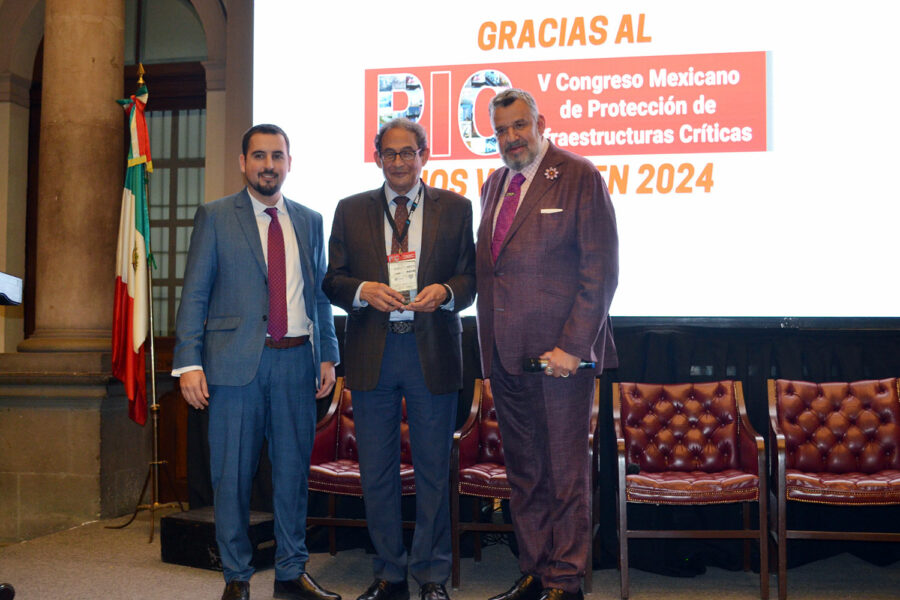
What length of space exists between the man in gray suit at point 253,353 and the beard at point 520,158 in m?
0.88

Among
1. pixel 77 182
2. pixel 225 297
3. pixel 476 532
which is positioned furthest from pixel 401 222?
pixel 77 182

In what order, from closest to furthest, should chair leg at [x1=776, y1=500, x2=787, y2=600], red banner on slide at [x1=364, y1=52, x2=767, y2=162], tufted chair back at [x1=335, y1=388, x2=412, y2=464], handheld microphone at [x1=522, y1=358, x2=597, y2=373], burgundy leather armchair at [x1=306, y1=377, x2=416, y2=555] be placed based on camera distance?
1. handheld microphone at [x1=522, y1=358, x2=597, y2=373]
2. chair leg at [x1=776, y1=500, x2=787, y2=600]
3. burgundy leather armchair at [x1=306, y1=377, x2=416, y2=555]
4. red banner on slide at [x1=364, y1=52, x2=767, y2=162]
5. tufted chair back at [x1=335, y1=388, x2=412, y2=464]

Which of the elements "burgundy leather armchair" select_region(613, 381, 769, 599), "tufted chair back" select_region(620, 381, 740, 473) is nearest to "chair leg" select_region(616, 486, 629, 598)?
"burgundy leather armchair" select_region(613, 381, 769, 599)

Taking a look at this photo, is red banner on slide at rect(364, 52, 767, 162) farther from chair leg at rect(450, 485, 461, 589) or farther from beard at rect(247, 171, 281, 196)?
chair leg at rect(450, 485, 461, 589)

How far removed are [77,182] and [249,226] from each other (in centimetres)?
263

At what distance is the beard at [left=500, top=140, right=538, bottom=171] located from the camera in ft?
9.82

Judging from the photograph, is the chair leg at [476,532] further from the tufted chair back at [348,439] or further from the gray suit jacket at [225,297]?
the gray suit jacket at [225,297]

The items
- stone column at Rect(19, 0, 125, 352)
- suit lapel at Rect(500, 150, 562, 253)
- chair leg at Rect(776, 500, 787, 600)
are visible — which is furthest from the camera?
stone column at Rect(19, 0, 125, 352)

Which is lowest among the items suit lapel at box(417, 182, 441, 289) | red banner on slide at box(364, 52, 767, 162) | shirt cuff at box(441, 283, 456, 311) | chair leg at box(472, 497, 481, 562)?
chair leg at box(472, 497, 481, 562)

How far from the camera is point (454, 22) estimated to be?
178 inches

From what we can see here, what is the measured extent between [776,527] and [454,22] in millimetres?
3009

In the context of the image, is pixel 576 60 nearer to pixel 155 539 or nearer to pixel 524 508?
pixel 524 508

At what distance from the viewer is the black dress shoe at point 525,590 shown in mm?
2998

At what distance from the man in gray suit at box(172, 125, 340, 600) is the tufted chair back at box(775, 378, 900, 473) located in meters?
2.26
